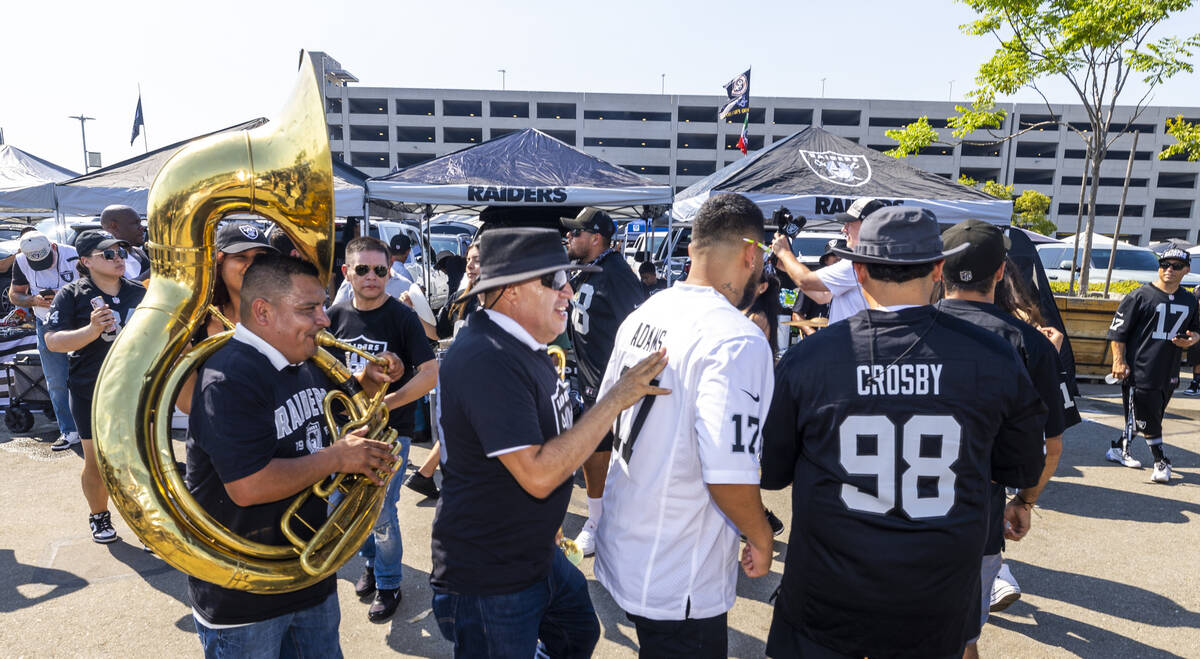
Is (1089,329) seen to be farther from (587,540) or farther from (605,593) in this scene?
(605,593)

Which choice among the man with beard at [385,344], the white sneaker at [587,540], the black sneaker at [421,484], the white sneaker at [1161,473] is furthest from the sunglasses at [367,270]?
the white sneaker at [1161,473]

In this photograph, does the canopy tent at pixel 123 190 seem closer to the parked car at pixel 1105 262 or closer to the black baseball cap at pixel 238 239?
the black baseball cap at pixel 238 239

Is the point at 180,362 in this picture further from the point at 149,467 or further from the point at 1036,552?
the point at 1036,552

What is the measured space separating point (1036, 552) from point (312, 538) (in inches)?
191

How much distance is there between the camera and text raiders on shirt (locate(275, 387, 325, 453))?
1.99 m

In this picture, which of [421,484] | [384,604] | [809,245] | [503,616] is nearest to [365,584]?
[384,604]

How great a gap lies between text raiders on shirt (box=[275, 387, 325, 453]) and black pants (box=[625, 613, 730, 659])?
1217 millimetres

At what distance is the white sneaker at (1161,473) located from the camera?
18.7 feet

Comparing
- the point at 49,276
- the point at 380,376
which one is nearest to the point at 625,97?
the point at 49,276

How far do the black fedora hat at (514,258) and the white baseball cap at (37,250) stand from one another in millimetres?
6935

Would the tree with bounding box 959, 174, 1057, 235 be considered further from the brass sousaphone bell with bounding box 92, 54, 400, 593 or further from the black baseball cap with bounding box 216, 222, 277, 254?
the brass sousaphone bell with bounding box 92, 54, 400, 593

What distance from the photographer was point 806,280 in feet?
14.2

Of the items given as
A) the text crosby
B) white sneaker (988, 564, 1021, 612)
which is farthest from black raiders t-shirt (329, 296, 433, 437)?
white sneaker (988, 564, 1021, 612)

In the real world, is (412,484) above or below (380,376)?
below
